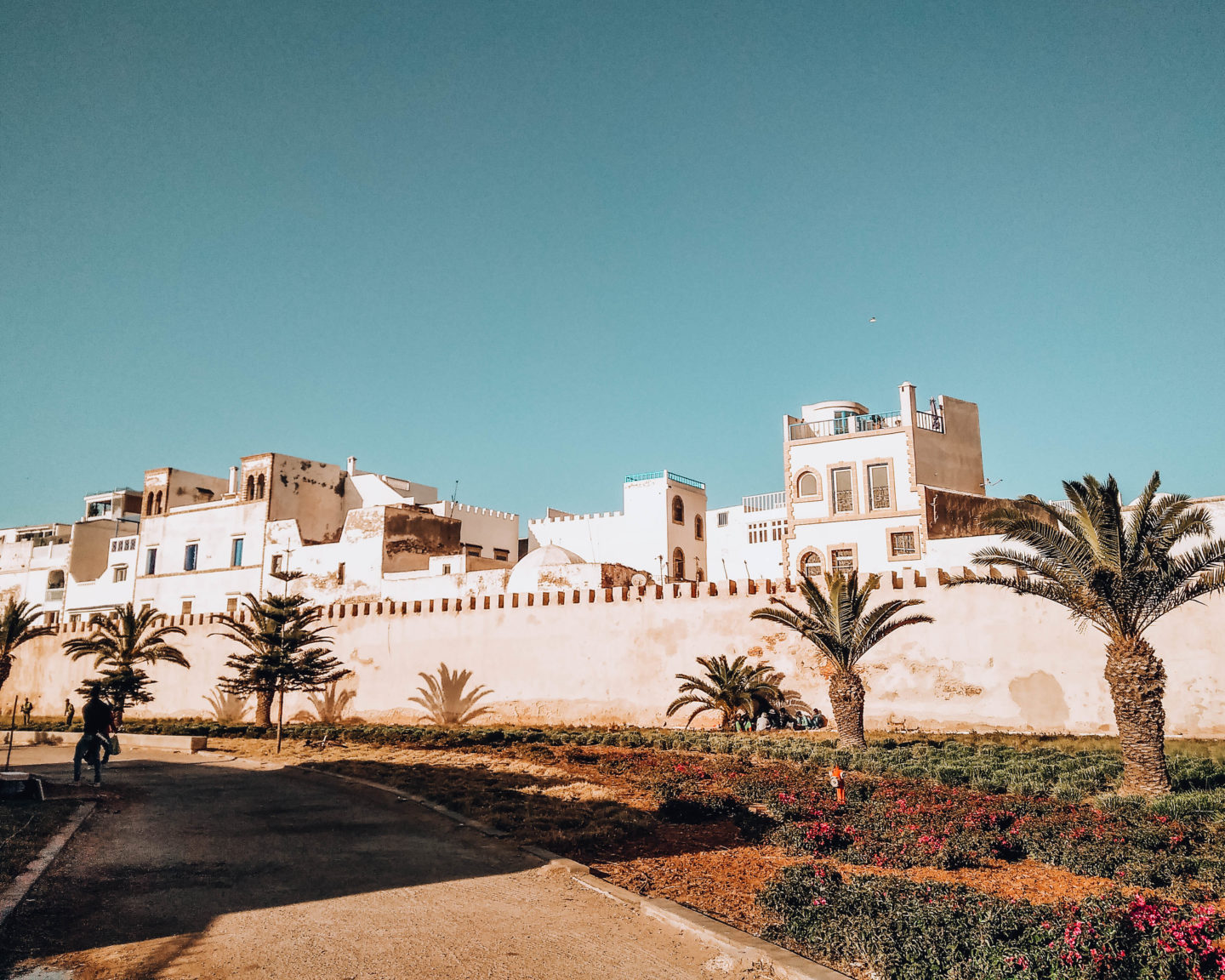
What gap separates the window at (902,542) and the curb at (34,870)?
25.5 m

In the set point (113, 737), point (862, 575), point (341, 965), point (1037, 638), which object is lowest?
point (341, 965)

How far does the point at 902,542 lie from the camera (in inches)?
1209

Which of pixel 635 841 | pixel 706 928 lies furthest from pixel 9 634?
pixel 706 928

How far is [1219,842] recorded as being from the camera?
28.7ft

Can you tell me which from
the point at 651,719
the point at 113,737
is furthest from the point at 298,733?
the point at 113,737

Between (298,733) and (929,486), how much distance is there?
829 inches

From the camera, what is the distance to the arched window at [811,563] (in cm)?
3195

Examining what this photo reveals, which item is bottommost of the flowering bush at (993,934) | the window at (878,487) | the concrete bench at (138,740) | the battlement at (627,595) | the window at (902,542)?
the flowering bush at (993,934)

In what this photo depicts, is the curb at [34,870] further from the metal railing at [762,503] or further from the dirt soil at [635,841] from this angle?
the metal railing at [762,503]

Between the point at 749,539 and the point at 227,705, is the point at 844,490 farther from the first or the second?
the point at 227,705

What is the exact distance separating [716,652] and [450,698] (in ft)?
28.2

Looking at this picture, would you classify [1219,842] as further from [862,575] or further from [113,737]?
[862,575]

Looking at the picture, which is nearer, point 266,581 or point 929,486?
point 929,486

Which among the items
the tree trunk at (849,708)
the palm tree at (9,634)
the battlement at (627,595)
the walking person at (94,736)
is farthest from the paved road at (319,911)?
the palm tree at (9,634)
